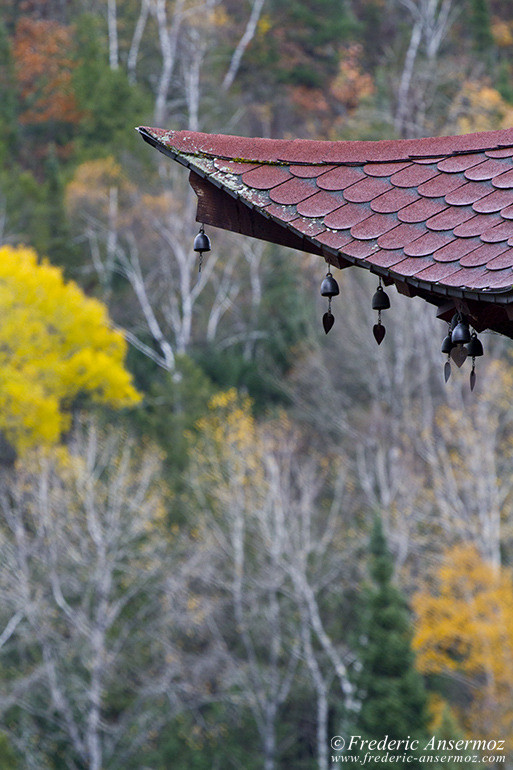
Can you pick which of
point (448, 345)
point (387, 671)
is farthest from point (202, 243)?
point (387, 671)

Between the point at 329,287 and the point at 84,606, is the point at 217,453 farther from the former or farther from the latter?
the point at 329,287

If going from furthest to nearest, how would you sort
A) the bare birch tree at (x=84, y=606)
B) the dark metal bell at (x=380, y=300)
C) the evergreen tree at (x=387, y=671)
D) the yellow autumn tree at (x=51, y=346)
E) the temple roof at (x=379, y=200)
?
the yellow autumn tree at (x=51, y=346) < the bare birch tree at (x=84, y=606) < the evergreen tree at (x=387, y=671) < the dark metal bell at (x=380, y=300) < the temple roof at (x=379, y=200)

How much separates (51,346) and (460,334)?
30.2m

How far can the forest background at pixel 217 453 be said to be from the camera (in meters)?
21.5

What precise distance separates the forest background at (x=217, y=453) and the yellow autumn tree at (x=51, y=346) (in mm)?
78

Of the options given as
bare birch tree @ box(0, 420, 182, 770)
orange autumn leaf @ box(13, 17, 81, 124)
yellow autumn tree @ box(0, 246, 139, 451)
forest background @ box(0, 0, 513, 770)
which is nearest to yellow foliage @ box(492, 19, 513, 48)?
forest background @ box(0, 0, 513, 770)

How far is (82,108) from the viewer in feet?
133

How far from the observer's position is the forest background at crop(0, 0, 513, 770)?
845 inches

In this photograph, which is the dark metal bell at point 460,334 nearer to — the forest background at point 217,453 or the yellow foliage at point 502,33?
the forest background at point 217,453

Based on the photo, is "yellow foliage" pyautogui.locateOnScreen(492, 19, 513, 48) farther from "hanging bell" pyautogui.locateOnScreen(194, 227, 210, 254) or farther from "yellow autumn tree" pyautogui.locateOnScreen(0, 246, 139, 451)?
"hanging bell" pyautogui.locateOnScreen(194, 227, 210, 254)

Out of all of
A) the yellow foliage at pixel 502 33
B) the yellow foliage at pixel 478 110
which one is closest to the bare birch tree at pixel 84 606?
the yellow foliage at pixel 478 110

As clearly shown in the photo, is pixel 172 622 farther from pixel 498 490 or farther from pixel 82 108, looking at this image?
pixel 82 108

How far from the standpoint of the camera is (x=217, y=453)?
2584 cm

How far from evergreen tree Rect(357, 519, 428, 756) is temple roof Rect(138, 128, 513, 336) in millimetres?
15525
